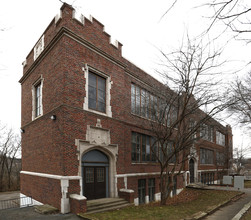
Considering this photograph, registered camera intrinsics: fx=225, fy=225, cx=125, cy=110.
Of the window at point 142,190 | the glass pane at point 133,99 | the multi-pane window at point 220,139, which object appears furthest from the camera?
the multi-pane window at point 220,139

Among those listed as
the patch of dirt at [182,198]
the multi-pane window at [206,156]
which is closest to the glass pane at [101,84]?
the patch of dirt at [182,198]

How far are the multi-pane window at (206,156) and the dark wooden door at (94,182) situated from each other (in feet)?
74.9

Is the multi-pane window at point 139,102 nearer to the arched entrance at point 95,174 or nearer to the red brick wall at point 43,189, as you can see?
the arched entrance at point 95,174

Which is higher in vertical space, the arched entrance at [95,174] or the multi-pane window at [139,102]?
the multi-pane window at [139,102]

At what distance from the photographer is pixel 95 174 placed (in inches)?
491

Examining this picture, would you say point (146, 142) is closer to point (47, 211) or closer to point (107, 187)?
point (107, 187)

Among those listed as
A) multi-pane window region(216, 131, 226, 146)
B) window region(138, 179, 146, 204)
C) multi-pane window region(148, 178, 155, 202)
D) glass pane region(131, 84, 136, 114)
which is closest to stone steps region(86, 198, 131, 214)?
window region(138, 179, 146, 204)

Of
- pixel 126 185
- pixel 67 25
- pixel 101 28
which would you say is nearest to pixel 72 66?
pixel 67 25

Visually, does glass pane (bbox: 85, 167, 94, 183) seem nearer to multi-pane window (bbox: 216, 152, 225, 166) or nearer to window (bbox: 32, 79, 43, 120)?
window (bbox: 32, 79, 43, 120)

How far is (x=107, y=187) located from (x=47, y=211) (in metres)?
4.06

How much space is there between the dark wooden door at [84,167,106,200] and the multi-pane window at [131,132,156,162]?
3741mm

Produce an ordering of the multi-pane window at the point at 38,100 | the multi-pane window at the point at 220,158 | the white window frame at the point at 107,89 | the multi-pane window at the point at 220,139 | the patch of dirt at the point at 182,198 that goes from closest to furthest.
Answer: the white window frame at the point at 107,89, the multi-pane window at the point at 38,100, the patch of dirt at the point at 182,198, the multi-pane window at the point at 220,158, the multi-pane window at the point at 220,139

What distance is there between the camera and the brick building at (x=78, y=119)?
10906mm

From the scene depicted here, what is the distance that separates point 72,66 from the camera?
37.7ft
